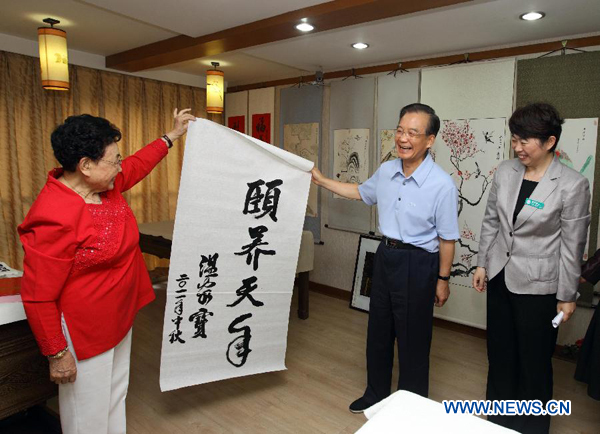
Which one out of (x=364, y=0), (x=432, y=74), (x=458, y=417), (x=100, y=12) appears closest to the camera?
(x=458, y=417)

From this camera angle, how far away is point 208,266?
6.81 ft

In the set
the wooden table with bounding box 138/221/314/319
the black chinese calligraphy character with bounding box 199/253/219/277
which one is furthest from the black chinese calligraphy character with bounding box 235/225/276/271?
the wooden table with bounding box 138/221/314/319

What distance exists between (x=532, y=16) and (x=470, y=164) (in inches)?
43.5

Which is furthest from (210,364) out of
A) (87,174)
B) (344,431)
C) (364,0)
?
(364,0)

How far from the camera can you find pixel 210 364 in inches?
86.4

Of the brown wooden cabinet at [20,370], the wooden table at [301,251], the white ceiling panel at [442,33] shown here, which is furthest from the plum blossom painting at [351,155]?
the brown wooden cabinet at [20,370]

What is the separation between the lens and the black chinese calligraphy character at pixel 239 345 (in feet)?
7.33

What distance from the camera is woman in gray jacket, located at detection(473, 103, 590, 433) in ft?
6.06

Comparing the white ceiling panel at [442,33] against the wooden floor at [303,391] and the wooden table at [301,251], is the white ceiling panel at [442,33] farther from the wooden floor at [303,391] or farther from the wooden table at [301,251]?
the wooden floor at [303,391]

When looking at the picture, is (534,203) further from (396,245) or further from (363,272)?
(363,272)

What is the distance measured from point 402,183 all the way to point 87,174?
1.37m

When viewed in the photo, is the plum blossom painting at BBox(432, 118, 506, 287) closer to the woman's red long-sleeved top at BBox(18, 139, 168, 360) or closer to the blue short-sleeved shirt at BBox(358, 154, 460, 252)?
the blue short-sleeved shirt at BBox(358, 154, 460, 252)

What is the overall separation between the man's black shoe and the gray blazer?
98 cm

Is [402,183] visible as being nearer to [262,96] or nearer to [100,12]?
[100,12]
